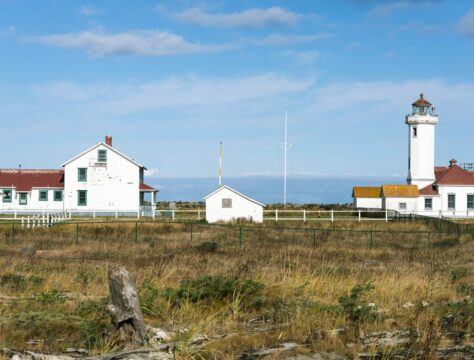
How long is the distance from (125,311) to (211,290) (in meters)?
3.04

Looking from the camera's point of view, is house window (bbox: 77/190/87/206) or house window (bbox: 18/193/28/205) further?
house window (bbox: 18/193/28/205)

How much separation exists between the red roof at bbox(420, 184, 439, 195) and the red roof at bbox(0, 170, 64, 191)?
34058 millimetres

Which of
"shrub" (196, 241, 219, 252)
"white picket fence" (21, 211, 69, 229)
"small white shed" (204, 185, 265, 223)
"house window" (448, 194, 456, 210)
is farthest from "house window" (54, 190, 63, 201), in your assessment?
"house window" (448, 194, 456, 210)

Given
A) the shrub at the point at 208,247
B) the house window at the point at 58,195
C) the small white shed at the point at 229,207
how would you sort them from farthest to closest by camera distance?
the house window at the point at 58,195, the small white shed at the point at 229,207, the shrub at the point at 208,247

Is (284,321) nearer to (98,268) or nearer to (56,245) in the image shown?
(98,268)

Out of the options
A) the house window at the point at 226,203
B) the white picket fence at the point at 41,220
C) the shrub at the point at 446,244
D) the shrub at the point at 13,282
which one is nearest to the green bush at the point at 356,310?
the shrub at the point at 13,282

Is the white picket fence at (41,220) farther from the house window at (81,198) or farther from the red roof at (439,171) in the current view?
the red roof at (439,171)

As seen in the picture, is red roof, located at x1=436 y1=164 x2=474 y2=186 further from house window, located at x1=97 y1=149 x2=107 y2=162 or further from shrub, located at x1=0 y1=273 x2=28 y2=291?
shrub, located at x1=0 y1=273 x2=28 y2=291

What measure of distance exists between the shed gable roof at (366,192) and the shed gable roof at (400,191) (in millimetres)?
4572

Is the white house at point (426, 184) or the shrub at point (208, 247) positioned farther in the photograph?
the white house at point (426, 184)

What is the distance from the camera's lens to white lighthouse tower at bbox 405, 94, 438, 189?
65.6 meters

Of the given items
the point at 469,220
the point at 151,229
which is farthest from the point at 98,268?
the point at 469,220

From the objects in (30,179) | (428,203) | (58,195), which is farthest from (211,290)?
(428,203)

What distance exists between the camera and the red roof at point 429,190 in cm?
6197
